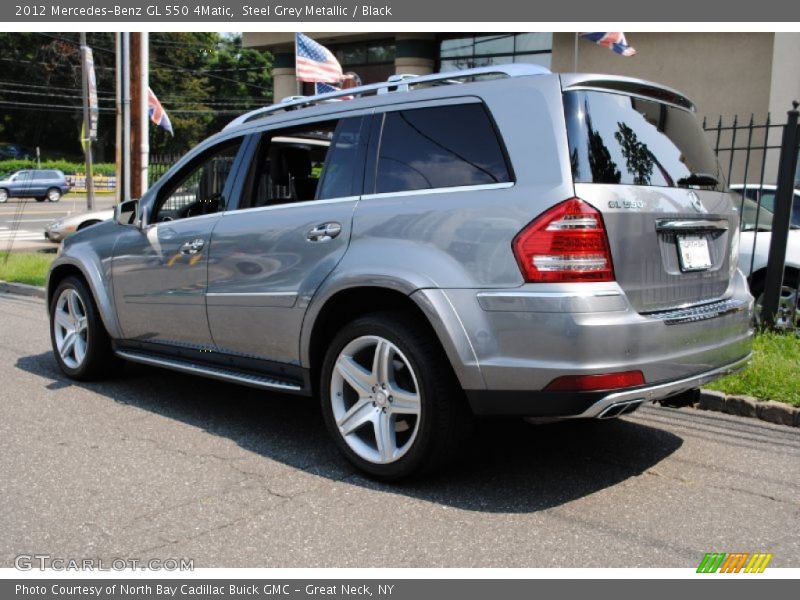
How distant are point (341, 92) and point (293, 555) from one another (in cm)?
254

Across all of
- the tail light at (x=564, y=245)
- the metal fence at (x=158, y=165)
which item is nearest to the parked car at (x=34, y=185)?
the metal fence at (x=158, y=165)

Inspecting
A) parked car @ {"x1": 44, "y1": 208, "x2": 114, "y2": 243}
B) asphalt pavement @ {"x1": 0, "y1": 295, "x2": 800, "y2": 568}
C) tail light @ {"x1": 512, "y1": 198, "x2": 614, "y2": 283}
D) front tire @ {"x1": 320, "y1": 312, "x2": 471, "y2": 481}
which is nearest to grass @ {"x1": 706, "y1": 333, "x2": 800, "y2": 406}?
asphalt pavement @ {"x1": 0, "y1": 295, "x2": 800, "y2": 568}

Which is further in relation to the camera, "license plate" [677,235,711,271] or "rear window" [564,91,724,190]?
"license plate" [677,235,711,271]

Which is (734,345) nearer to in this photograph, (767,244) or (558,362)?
(558,362)

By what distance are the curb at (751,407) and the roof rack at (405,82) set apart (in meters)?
2.41

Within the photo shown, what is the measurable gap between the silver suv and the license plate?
1cm

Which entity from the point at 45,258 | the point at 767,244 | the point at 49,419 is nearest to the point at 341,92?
the point at 49,419

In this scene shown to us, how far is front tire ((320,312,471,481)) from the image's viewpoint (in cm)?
373

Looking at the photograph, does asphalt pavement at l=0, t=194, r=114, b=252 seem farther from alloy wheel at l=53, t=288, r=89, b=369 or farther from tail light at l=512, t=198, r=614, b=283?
tail light at l=512, t=198, r=614, b=283

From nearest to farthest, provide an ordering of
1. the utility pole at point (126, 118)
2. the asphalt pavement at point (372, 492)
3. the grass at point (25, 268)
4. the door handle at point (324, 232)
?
1. the asphalt pavement at point (372, 492)
2. the door handle at point (324, 232)
3. the grass at point (25, 268)
4. the utility pole at point (126, 118)

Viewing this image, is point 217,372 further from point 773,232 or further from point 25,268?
point 25,268

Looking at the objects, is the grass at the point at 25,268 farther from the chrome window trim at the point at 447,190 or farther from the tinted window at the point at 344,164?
the chrome window trim at the point at 447,190

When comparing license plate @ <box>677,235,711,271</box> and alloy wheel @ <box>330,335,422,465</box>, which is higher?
license plate @ <box>677,235,711,271</box>

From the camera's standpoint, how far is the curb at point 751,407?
5.07m
